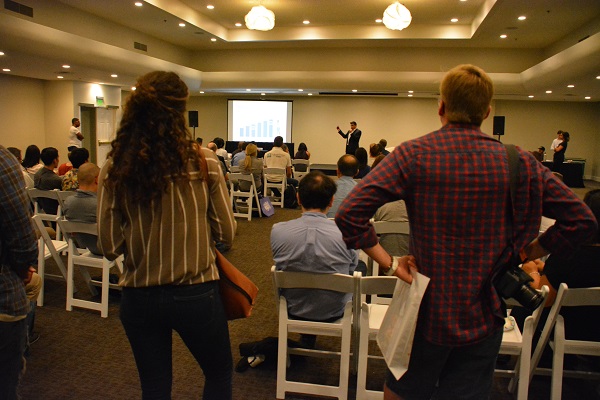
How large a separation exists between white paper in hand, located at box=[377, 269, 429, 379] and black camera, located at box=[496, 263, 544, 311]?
9.2 inches

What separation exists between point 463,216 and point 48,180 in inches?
188

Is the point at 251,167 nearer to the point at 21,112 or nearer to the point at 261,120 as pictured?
the point at 21,112

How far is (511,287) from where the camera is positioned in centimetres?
136

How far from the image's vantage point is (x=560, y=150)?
41.4ft

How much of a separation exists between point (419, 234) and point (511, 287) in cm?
30

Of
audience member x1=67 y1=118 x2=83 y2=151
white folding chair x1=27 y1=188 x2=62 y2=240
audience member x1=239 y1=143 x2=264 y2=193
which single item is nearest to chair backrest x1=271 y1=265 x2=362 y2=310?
white folding chair x1=27 y1=188 x2=62 y2=240

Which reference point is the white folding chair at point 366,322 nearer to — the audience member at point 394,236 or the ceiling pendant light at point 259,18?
the audience member at point 394,236

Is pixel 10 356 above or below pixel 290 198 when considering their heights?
above

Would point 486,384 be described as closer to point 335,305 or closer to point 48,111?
point 335,305

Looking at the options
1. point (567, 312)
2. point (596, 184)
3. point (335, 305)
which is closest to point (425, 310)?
point (335, 305)

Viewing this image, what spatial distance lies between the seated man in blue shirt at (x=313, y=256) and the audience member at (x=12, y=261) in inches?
50.2

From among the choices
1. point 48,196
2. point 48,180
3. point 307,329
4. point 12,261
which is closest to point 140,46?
point 48,180

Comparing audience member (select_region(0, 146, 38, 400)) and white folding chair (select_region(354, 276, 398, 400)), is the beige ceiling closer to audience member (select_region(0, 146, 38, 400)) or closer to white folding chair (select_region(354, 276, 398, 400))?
white folding chair (select_region(354, 276, 398, 400))

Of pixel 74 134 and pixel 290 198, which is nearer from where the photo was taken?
pixel 290 198
